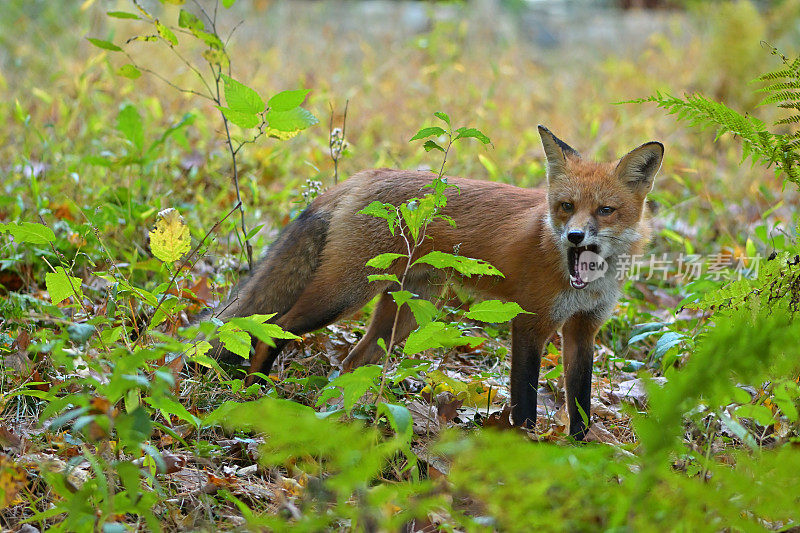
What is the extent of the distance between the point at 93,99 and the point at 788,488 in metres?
7.74

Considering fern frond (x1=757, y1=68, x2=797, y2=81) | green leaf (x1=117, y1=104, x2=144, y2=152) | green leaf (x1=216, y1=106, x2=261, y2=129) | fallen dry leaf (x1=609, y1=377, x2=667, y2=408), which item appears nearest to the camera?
fern frond (x1=757, y1=68, x2=797, y2=81)

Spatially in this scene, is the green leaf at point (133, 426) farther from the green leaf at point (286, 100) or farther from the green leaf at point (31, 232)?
the green leaf at point (286, 100)

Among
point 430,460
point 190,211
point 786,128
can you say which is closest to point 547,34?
point 786,128

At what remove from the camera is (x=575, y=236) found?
3.92m

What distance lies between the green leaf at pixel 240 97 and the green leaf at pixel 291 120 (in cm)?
11

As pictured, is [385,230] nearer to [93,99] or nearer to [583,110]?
[93,99]

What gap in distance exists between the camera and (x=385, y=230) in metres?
4.39

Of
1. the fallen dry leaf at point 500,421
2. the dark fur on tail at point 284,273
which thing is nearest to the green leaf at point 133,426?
the fallen dry leaf at point 500,421

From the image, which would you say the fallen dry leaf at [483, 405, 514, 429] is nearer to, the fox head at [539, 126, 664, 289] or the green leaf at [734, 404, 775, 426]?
the fox head at [539, 126, 664, 289]

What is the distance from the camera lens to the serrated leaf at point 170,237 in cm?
333

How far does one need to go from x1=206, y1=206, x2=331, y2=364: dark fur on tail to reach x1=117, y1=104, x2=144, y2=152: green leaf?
152 centimetres

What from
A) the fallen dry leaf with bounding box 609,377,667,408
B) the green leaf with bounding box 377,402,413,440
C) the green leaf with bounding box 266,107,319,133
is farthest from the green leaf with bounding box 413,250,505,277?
the fallen dry leaf with bounding box 609,377,667,408

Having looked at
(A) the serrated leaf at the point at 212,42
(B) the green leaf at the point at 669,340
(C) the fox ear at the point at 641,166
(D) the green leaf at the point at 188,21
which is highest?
(D) the green leaf at the point at 188,21

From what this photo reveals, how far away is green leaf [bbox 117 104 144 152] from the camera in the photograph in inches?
207
